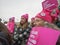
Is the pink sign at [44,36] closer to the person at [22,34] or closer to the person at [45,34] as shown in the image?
the person at [45,34]

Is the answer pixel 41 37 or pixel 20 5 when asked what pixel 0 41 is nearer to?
pixel 41 37

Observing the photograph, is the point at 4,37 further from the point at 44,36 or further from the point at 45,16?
the point at 45,16

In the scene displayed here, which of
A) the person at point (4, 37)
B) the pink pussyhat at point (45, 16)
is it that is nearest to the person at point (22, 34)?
the pink pussyhat at point (45, 16)

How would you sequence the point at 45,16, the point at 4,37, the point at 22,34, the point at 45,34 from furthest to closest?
the point at 22,34 < the point at 45,16 < the point at 45,34 < the point at 4,37

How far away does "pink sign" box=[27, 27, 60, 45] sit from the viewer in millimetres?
1394

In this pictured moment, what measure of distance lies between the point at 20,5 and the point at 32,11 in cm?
53

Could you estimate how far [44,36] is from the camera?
59.6 inches

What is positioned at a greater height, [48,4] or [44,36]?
[48,4]

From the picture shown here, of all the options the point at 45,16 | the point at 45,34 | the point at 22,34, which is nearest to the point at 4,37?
the point at 45,34

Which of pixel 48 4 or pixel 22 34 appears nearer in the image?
pixel 48 4

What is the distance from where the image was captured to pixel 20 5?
5633 millimetres

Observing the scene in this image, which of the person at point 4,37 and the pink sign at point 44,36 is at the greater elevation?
the person at point 4,37

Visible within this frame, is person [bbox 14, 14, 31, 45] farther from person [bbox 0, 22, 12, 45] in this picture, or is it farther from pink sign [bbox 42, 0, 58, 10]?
person [bbox 0, 22, 12, 45]

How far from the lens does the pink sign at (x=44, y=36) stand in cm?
139
